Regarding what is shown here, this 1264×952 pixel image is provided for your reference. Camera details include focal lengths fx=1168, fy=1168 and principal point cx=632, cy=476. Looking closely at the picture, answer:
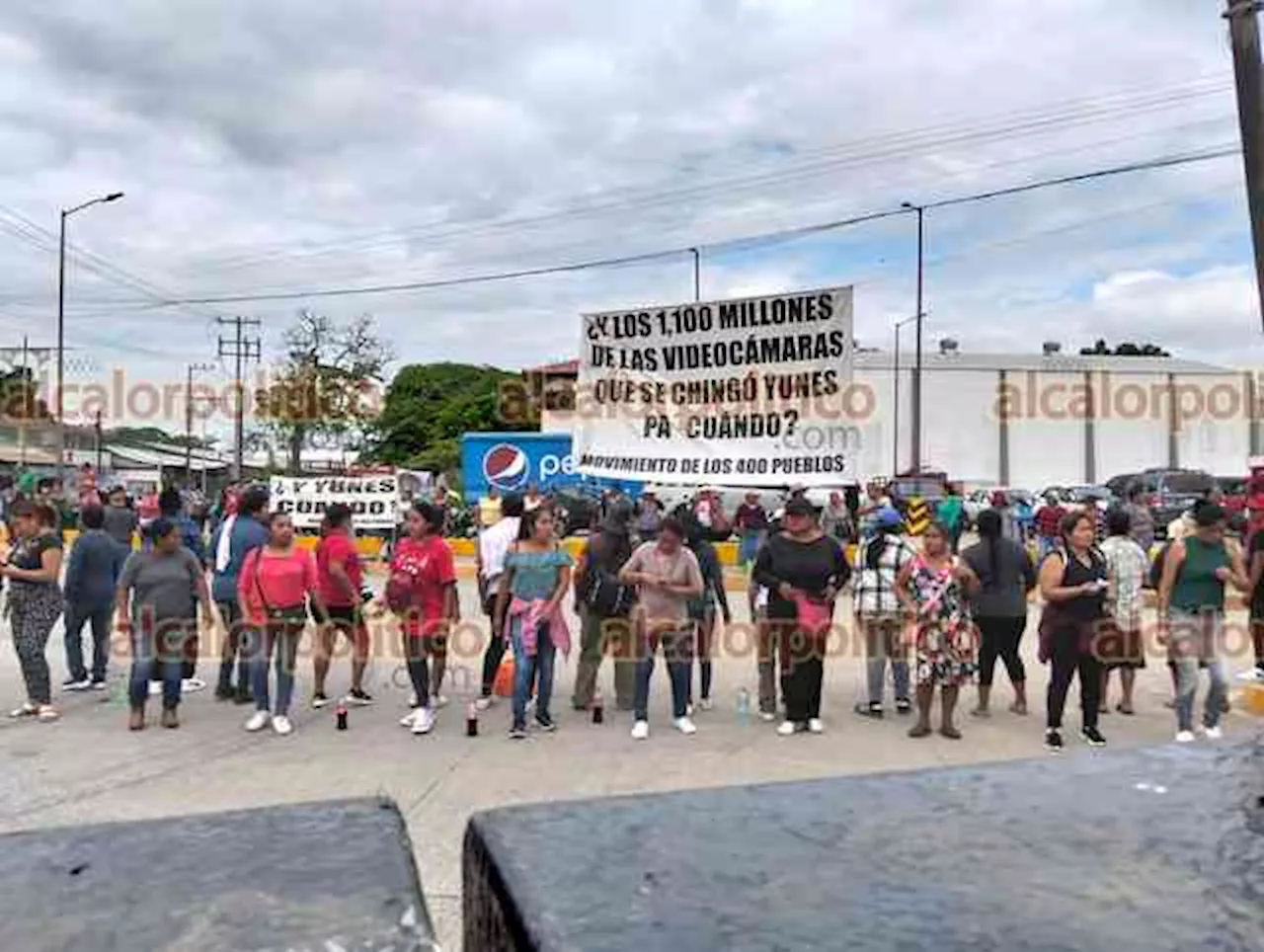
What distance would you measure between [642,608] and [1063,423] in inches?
2077

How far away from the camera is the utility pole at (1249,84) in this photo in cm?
686

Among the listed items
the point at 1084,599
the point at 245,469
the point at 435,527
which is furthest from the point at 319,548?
the point at 245,469

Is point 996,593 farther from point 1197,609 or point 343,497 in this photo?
point 343,497

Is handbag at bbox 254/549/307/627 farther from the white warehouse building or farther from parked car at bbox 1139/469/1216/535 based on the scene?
the white warehouse building

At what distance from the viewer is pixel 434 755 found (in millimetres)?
7188

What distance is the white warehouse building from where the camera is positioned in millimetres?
55875

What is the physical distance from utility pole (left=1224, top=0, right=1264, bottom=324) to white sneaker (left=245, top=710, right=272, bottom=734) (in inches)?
276

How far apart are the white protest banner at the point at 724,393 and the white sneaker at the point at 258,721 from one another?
3.08 m

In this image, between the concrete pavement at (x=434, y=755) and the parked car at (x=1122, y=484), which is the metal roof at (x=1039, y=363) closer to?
the parked car at (x=1122, y=484)

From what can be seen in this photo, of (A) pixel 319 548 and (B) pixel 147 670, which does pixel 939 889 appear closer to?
(B) pixel 147 670

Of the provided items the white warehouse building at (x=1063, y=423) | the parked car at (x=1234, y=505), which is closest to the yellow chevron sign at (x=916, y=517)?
the parked car at (x=1234, y=505)

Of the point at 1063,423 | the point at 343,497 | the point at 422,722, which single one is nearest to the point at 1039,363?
the point at 1063,423

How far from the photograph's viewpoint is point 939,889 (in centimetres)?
90

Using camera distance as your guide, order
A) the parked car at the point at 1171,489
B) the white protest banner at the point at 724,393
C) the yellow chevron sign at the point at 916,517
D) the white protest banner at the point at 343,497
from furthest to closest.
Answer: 1. the parked car at the point at 1171,489
2. the white protest banner at the point at 343,497
3. the yellow chevron sign at the point at 916,517
4. the white protest banner at the point at 724,393
